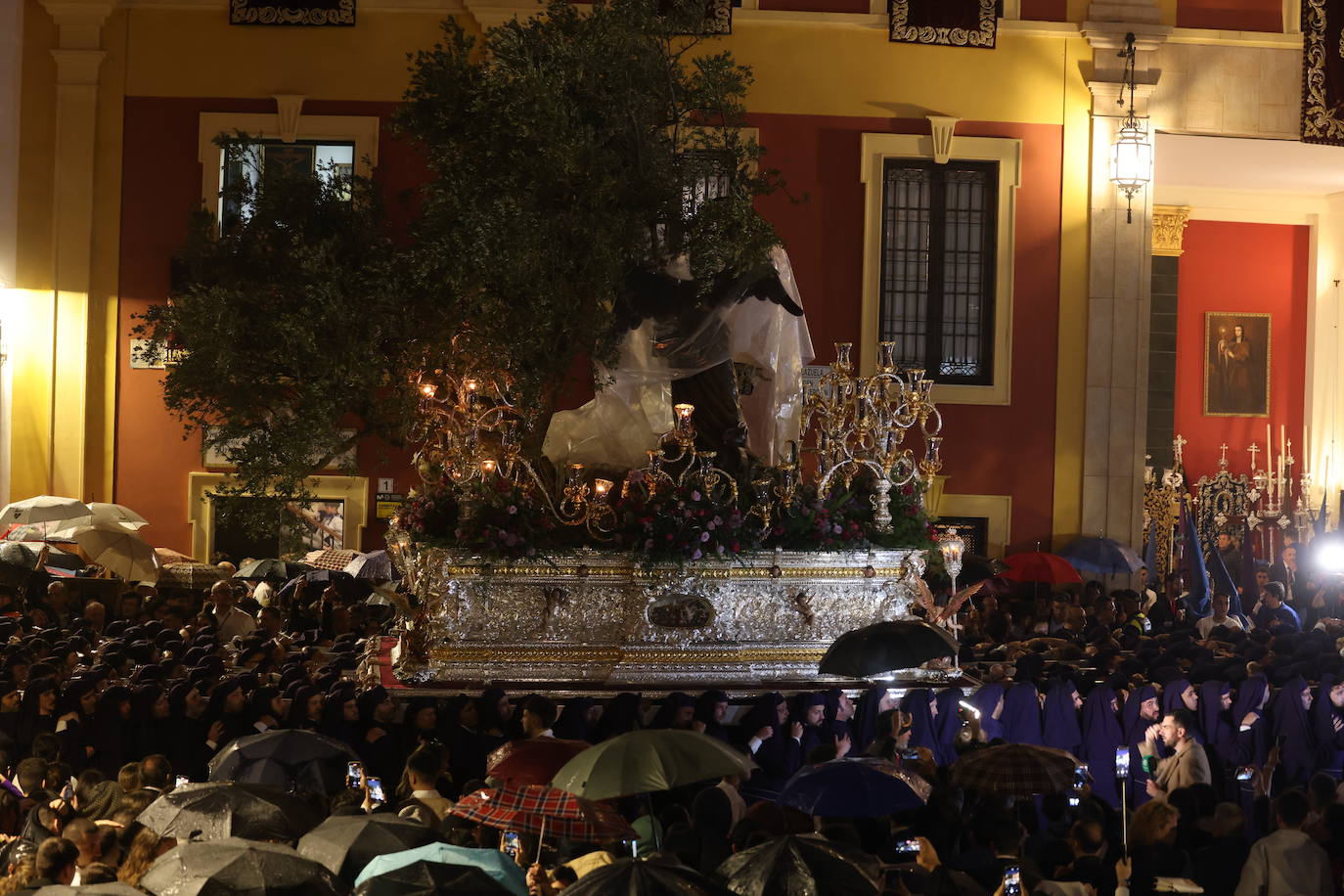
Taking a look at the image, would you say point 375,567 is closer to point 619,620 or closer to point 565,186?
point 619,620

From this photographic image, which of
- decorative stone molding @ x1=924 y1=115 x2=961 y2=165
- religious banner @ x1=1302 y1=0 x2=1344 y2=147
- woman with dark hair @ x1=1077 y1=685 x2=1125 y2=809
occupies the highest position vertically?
religious banner @ x1=1302 y1=0 x2=1344 y2=147

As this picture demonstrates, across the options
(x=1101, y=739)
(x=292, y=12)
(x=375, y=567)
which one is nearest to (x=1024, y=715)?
(x=1101, y=739)

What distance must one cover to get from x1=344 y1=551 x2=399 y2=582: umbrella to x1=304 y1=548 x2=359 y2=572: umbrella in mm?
633

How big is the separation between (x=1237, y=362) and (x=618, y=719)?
64.2ft

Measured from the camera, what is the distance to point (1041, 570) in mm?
19844

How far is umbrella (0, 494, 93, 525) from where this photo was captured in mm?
19000

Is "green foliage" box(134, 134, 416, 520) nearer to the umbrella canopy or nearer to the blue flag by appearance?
the umbrella canopy

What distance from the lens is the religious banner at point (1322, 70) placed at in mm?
23469

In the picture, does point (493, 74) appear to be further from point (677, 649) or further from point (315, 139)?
point (315, 139)

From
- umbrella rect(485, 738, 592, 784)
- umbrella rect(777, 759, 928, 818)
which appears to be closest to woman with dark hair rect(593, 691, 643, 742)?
umbrella rect(485, 738, 592, 784)

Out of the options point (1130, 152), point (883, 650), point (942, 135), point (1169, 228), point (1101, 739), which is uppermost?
point (942, 135)

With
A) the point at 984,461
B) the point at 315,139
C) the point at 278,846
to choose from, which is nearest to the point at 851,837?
the point at 278,846

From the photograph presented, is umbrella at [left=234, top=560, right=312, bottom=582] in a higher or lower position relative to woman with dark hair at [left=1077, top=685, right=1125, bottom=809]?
higher

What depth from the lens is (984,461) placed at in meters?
23.5
